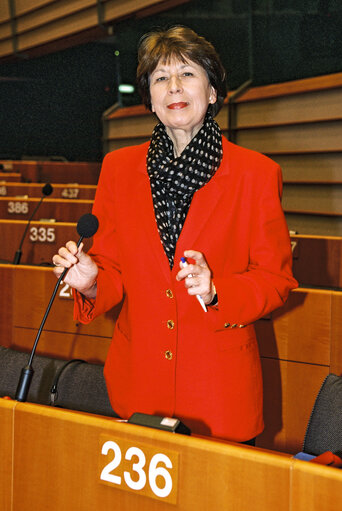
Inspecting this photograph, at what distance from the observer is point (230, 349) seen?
1375mm

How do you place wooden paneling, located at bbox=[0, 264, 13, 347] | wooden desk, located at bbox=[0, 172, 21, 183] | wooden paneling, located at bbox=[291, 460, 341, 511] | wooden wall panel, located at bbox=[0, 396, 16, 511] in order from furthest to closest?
wooden desk, located at bbox=[0, 172, 21, 183] < wooden paneling, located at bbox=[0, 264, 13, 347] < wooden wall panel, located at bbox=[0, 396, 16, 511] < wooden paneling, located at bbox=[291, 460, 341, 511]

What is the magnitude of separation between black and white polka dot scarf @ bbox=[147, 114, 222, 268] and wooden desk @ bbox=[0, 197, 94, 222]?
420cm

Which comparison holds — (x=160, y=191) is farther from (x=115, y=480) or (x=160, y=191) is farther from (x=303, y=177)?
(x=303, y=177)

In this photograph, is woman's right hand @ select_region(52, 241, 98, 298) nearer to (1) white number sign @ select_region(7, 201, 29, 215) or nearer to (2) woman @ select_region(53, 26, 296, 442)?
(2) woman @ select_region(53, 26, 296, 442)

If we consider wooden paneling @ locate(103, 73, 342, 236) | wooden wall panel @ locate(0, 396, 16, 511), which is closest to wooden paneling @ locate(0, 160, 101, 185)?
wooden paneling @ locate(103, 73, 342, 236)

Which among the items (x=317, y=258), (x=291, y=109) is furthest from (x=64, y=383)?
(x=291, y=109)

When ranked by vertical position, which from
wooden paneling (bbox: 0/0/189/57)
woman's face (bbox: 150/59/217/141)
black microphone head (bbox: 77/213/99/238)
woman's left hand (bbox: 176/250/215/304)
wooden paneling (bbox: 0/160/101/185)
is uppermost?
wooden paneling (bbox: 0/0/189/57)

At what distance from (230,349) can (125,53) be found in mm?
8799

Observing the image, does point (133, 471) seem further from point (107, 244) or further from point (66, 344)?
point (66, 344)

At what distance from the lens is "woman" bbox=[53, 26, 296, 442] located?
4.47 ft

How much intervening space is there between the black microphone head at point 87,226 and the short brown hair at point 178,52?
41 centimetres

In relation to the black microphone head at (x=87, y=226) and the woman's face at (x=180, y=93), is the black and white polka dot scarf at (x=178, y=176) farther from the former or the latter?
the black microphone head at (x=87, y=226)

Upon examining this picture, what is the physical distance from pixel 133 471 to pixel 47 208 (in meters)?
4.94

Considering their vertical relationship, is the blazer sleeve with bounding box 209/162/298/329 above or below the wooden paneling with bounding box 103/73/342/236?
below
